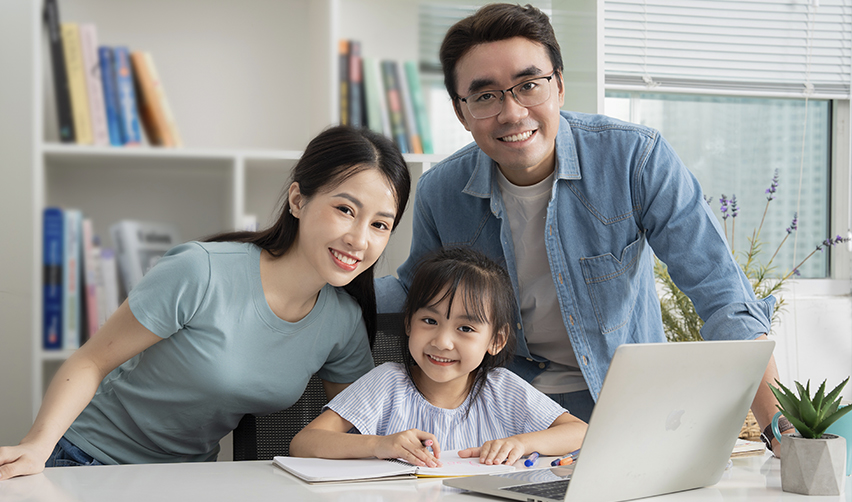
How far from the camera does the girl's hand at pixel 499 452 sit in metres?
0.95

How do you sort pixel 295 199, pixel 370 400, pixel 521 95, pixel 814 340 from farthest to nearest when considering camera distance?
pixel 814 340 < pixel 521 95 < pixel 295 199 < pixel 370 400

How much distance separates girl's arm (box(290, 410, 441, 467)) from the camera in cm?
92

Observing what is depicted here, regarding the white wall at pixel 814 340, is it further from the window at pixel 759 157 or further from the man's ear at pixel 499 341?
the man's ear at pixel 499 341

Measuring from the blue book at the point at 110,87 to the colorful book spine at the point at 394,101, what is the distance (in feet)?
2.25

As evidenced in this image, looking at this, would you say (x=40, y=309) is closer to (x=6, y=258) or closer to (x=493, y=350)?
(x=6, y=258)

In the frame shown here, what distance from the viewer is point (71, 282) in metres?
1.63

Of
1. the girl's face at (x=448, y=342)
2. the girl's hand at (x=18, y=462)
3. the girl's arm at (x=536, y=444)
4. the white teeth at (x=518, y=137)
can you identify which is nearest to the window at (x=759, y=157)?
the white teeth at (x=518, y=137)

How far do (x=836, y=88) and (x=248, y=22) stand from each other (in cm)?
207

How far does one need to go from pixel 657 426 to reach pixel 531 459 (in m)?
0.28

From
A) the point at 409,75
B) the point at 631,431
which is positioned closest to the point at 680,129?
the point at 409,75

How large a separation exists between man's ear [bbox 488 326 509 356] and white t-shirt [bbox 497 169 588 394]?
0.20m

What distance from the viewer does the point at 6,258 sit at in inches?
65.2

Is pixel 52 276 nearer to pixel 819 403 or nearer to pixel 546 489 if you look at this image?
pixel 546 489

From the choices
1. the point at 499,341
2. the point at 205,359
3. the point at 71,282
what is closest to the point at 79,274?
the point at 71,282
